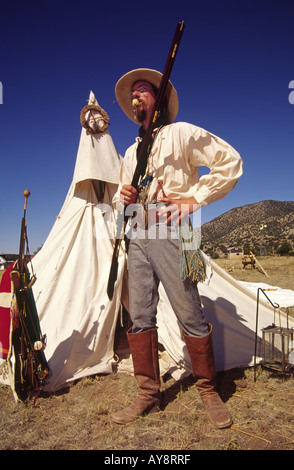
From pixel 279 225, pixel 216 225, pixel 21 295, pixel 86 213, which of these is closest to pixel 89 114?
pixel 86 213

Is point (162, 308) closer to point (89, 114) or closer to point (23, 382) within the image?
point (23, 382)

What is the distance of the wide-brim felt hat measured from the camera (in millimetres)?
2299

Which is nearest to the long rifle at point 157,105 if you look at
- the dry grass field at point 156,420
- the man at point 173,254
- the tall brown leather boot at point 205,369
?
the man at point 173,254

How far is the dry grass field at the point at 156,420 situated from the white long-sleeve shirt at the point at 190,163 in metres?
1.33

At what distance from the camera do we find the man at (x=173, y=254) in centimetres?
193

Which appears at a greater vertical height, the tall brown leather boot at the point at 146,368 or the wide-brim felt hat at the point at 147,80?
the wide-brim felt hat at the point at 147,80

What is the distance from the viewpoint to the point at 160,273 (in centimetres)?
201

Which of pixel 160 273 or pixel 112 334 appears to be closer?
pixel 160 273

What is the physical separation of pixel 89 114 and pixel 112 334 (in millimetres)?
2422

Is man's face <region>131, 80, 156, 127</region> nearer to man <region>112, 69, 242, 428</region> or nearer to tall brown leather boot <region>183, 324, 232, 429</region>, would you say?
man <region>112, 69, 242, 428</region>

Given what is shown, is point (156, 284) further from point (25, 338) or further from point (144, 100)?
point (144, 100)

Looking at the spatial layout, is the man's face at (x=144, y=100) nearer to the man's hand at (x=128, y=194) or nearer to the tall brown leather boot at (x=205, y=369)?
the man's hand at (x=128, y=194)

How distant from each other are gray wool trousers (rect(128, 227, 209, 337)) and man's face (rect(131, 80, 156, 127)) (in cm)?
84

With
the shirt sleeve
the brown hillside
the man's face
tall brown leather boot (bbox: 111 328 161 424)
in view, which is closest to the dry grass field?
tall brown leather boot (bbox: 111 328 161 424)
